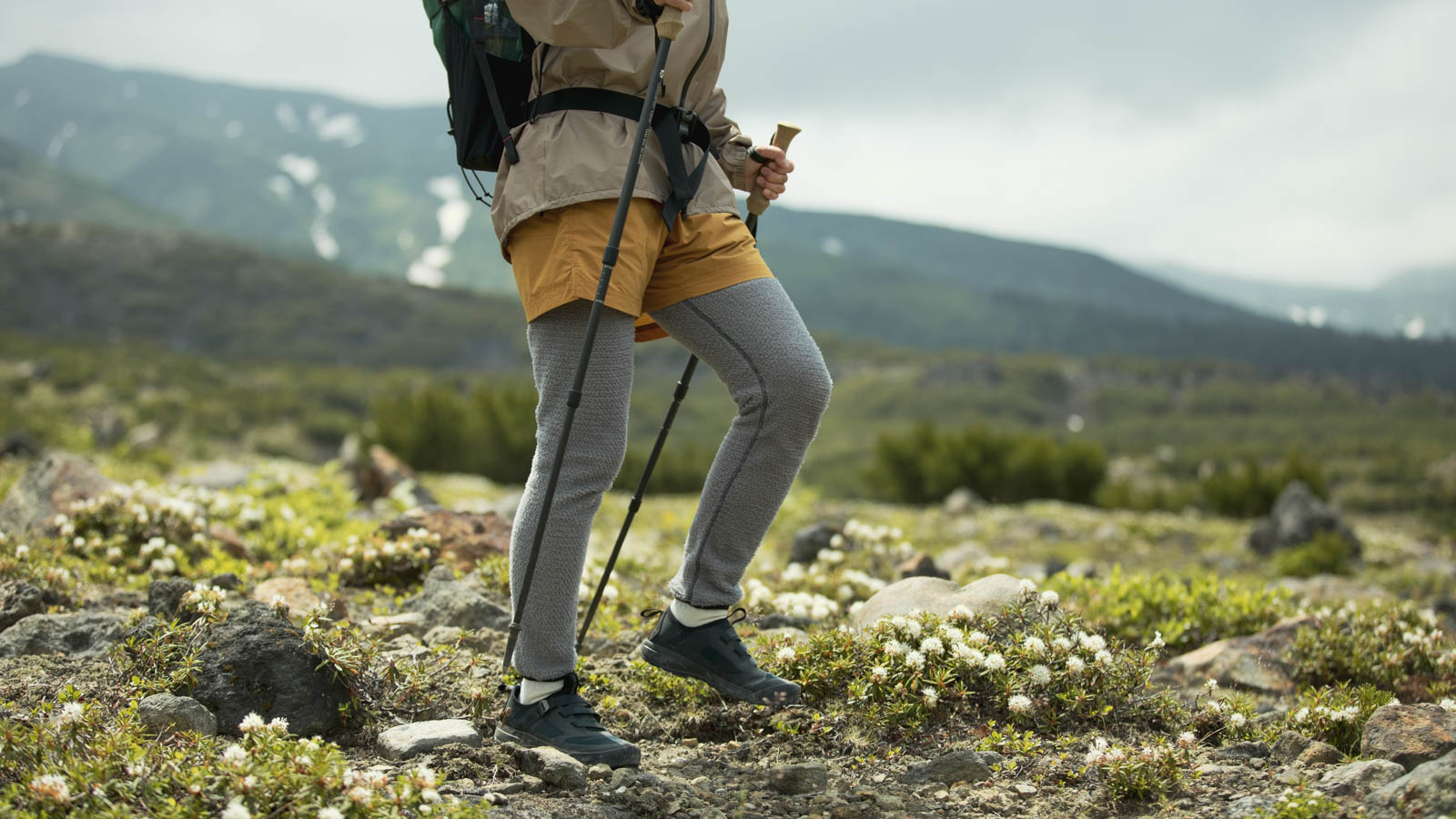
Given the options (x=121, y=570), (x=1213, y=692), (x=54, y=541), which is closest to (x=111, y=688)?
(x=121, y=570)

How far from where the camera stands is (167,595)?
13.0ft

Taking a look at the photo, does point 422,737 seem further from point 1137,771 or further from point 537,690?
point 1137,771

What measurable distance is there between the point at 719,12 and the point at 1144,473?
224ft

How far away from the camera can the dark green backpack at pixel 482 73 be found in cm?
295

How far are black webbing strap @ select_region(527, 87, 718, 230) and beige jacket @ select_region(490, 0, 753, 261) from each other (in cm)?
2

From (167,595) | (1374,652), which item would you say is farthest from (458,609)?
(1374,652)

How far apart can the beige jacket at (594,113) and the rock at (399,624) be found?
180 centimetres

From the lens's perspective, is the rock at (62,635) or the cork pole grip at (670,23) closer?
the cork pole grip at (670,23)

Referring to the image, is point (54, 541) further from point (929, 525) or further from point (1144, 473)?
point (1144, 473)

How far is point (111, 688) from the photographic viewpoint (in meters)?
3.22

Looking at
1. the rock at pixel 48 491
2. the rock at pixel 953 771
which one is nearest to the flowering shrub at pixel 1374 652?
the rock at pixel 953 771

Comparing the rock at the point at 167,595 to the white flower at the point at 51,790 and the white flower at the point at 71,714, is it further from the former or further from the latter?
the white flower at the point at 51,790

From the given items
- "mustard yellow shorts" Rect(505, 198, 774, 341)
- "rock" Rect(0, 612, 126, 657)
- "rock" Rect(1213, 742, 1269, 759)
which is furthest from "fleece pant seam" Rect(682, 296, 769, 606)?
"rock" Rect(0, 612, 126, 657)

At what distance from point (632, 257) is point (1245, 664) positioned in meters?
3.55
